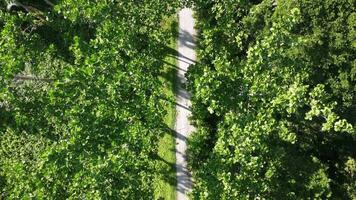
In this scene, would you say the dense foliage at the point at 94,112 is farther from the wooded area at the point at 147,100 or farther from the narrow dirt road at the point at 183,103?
the narrow dirt road at the point at 183,103

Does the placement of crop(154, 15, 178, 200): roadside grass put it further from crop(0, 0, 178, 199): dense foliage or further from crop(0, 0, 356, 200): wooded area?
crop(0, 0, 178, 199): dense foliage

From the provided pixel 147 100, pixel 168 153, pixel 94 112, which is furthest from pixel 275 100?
pixel 168 153

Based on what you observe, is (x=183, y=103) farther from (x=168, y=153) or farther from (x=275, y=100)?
(x=275, y=100)

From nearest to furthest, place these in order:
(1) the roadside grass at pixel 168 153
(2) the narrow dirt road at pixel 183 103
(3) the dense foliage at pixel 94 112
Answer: (3) the dense foliage at pixel 94 112, (1) the roadside grass at pixel 168 153, (2) the narrow dirt road at pixel 183 103

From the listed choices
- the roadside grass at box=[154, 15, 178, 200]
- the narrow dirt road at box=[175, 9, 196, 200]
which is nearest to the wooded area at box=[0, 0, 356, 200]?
the narrow dirt road at box=[175, 9, 196, 200]

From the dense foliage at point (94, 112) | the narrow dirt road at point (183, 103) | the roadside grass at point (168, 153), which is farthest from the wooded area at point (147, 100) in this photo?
the roadside grass at point (168, 153)

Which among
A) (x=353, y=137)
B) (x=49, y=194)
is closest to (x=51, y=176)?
(x=49, y=194)
